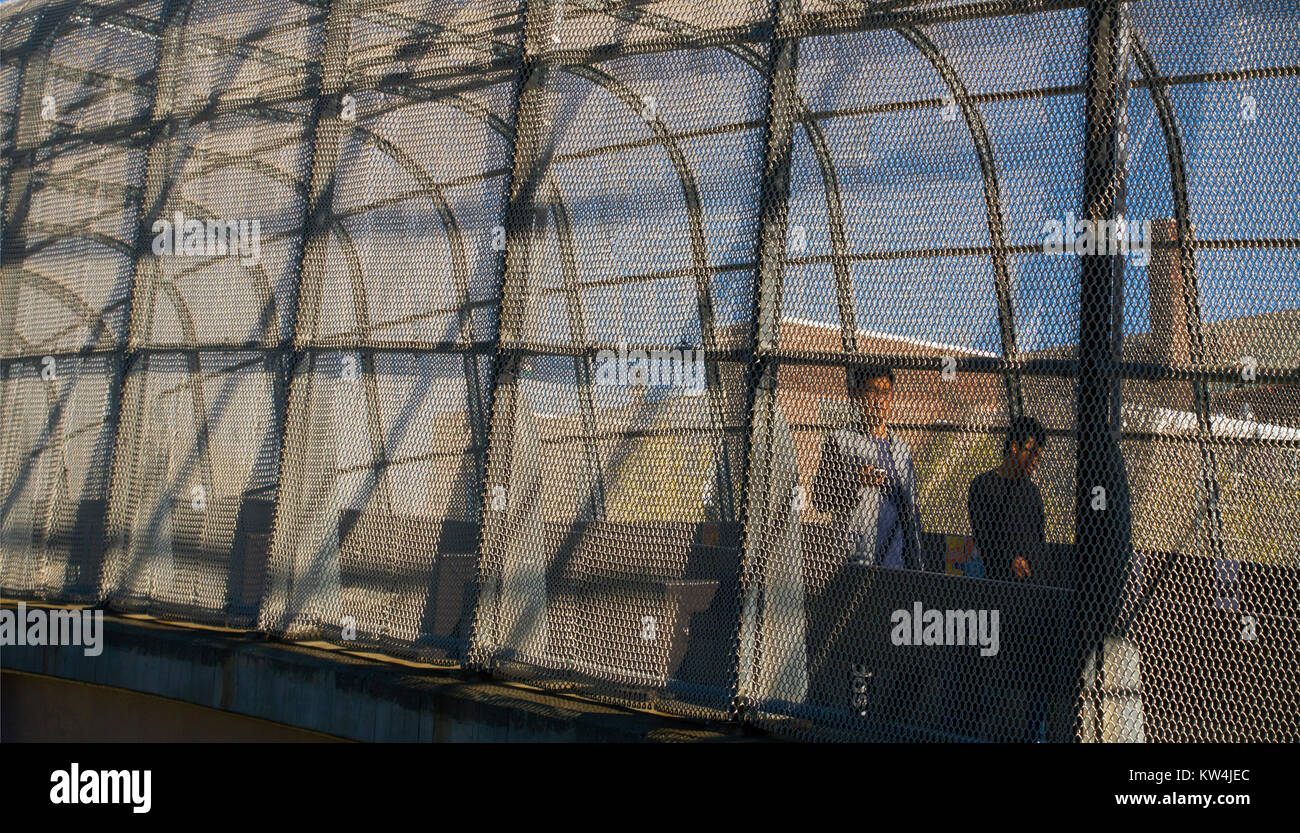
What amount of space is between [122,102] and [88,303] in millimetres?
1473

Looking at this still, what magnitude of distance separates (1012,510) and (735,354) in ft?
4.56

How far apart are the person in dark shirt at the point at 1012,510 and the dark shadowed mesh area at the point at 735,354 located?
0.05 ft

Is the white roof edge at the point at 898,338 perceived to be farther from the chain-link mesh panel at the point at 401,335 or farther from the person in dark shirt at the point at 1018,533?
the chain-link mesh panel at the point at 401,335

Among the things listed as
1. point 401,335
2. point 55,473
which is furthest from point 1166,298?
point 55,473

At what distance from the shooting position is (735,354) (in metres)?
5.40

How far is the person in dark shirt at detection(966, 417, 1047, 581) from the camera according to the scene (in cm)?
451

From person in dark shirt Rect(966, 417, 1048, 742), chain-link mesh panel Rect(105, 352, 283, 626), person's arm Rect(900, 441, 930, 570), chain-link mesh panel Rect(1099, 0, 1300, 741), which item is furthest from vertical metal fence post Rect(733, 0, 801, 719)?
chain-link mesh panel Rect(105, 352, 283, 626)

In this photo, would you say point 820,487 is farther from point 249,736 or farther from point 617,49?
point 249,736

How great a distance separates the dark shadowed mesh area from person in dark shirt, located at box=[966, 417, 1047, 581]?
2cm

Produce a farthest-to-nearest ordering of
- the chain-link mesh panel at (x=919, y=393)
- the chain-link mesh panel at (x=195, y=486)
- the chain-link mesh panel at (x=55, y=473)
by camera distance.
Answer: the chain-link mesh panel at (x=55, y=473) < the chain-link mesh panel at (x=195, y=486) < the chain-link mesh panel at (x=919, y=393)

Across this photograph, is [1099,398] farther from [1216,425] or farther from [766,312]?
[766,312]

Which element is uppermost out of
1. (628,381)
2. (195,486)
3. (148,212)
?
(148,212)

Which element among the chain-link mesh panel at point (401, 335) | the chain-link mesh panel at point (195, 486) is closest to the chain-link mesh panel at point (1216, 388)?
the chain-link mesh panel at point (401, 335)

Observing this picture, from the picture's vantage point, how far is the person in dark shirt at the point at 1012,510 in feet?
14.8
